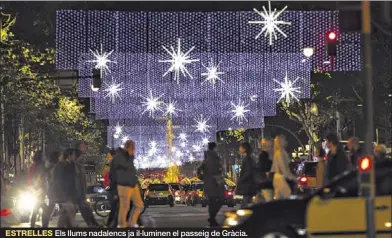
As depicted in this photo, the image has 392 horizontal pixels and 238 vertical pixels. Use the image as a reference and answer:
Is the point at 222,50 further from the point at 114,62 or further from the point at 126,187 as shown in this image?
the point at 126,187

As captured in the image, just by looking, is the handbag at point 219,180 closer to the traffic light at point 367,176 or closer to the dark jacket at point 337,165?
the dark jacket at point 337,165

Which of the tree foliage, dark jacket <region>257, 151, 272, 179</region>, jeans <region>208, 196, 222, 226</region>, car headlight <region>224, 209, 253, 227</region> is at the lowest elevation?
car headlight <region>224, 209, 253, 227</region>

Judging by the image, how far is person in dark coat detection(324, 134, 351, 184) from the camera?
17773 mm

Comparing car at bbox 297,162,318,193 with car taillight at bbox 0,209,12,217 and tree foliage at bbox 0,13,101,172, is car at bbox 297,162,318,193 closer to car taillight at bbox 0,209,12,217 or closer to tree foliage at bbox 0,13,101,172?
tree foliage at bbox 0,13,101,172

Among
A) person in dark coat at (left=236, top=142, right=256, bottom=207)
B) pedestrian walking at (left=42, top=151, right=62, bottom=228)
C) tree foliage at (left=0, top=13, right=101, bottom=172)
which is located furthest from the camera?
tree foliage at (left=0, top=13, right=101, bottom=172)

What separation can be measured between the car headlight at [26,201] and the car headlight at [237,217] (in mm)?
7582

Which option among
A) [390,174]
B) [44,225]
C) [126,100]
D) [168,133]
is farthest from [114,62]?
[168,133]

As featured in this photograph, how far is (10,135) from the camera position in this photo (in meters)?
53.6

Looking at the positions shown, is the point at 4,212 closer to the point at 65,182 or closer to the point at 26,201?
the point at 65,182

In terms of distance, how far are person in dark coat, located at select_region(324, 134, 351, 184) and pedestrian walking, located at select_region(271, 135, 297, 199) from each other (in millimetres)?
713

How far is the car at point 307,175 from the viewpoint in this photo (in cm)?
2659

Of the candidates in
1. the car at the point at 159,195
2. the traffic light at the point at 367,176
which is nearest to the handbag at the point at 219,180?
the traffic light at the point at 367,176

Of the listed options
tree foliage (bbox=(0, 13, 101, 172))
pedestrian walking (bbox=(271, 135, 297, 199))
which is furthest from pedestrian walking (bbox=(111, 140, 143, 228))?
tree foliage (bbox=(0, 13, 101, 172))

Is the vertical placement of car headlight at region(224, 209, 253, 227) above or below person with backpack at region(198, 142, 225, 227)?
below
